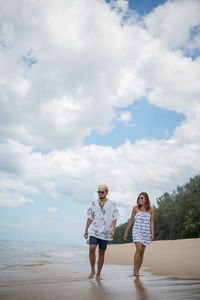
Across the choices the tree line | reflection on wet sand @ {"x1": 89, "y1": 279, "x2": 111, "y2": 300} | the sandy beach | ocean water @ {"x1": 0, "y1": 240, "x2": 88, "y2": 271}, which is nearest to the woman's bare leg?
the sandy beach

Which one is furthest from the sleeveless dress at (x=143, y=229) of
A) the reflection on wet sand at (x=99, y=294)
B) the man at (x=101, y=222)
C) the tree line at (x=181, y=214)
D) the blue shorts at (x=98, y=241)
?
the tree line at (x=181, y=214)

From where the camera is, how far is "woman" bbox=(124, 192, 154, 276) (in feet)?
19.6

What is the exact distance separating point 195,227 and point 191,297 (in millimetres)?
37248

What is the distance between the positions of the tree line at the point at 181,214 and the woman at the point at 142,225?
111 feet

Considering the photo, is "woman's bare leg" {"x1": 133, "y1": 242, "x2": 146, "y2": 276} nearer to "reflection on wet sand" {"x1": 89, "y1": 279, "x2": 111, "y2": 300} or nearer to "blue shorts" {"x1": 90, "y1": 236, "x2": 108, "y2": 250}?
"blue shorts" {"x1": 90, "y1": 236, "x2": 108, "y2": 250}

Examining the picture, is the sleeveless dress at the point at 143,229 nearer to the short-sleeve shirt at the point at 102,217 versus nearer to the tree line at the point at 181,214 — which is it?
the short-sleeve shirt at the point at 102,217

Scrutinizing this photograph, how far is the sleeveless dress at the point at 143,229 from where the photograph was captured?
604 cm

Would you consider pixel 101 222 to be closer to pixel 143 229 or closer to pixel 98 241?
pixel 98 241

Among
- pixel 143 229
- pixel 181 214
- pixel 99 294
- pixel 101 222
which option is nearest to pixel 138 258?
pixel 143 229

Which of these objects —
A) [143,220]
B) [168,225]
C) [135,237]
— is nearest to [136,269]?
[135,237]

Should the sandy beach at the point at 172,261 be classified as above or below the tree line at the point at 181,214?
below

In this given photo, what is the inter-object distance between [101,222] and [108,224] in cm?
16

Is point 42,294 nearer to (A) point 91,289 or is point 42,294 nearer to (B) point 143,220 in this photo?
(A) point 91,289

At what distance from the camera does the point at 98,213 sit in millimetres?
5957
